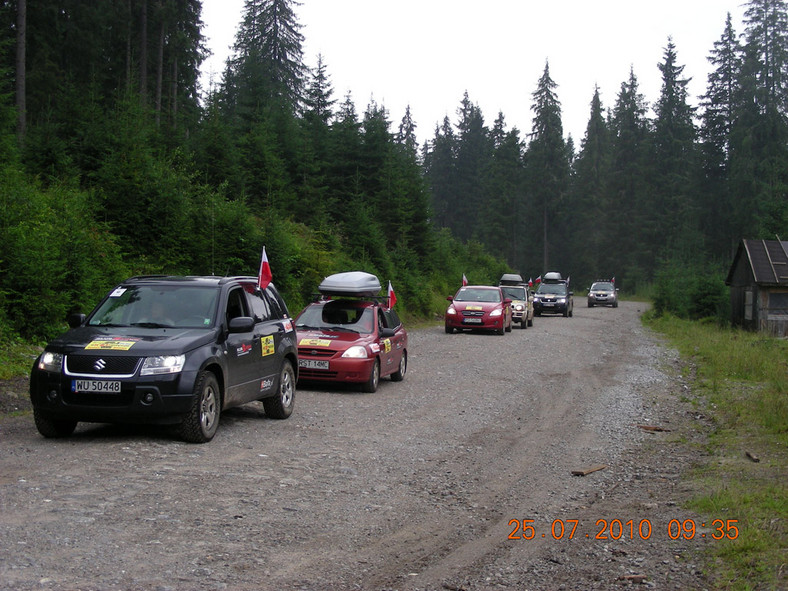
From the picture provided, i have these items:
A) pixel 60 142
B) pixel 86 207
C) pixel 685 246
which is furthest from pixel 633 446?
pixel 685 246

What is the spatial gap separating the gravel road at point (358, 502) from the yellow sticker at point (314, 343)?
167cm

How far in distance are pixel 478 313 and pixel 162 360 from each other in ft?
66.8

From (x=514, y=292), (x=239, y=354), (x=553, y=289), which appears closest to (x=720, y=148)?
(x=553, y=289)

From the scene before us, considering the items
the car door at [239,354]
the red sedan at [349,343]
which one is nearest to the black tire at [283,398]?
the car door at [239,354]

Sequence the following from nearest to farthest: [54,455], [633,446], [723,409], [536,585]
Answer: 1. [536,585]
2. [54,455]
3. [633,446]
4. [723,409]

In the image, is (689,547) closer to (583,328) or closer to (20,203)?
(20,203)

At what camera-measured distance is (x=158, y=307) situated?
31.1 feet

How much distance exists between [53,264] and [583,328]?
24.0m

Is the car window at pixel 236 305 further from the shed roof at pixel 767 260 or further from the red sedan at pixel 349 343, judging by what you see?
the shed roof at pixel 767 260

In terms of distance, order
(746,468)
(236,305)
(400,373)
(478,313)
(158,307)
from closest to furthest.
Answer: (746,468), (158,307), (236,305), (400,373), (478,313)

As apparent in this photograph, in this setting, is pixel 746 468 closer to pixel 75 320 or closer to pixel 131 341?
pixel 131 341

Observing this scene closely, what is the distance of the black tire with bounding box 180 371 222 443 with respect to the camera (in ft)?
27.7

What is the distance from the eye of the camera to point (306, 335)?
14148 mm
